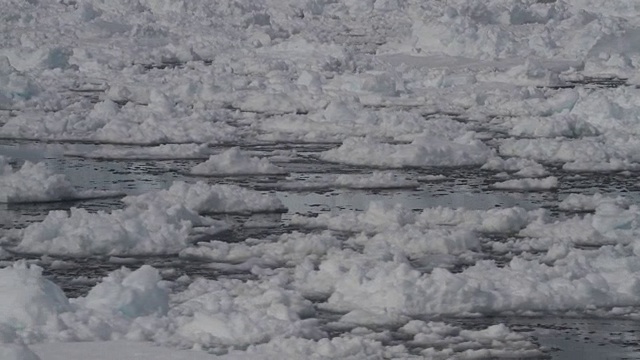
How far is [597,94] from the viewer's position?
21.0 m

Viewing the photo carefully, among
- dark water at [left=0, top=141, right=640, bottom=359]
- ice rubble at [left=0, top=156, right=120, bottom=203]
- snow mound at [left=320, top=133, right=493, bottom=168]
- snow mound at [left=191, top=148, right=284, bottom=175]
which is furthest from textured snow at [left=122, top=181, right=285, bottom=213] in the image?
snow mound at [left=320, top=133, right=493, bottom=168]

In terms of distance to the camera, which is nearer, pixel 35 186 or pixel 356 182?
pixel 35 186

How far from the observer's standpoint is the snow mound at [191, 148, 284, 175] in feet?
52.1

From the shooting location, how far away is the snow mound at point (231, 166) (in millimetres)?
15891

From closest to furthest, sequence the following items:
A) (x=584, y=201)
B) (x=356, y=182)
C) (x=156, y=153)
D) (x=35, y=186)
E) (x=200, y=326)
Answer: (x=200, y=326) → (x=35, y=186) → (x=584, y=201) → (x=356, y=182) → (x=156, y=153)

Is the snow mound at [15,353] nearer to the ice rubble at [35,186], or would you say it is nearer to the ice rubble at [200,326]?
the ice rubble at [200,326]

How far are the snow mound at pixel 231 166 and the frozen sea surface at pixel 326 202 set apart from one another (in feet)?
0.08

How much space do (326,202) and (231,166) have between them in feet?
6.61

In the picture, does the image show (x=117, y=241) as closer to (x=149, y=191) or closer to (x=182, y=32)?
A: (x=149, y=191)

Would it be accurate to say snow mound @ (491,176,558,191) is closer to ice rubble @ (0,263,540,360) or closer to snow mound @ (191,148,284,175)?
snow mound @ (191,148,284,175)

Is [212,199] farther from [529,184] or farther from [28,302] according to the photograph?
[28,302]

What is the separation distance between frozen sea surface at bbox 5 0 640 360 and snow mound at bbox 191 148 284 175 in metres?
0.02

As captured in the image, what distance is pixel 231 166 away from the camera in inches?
627

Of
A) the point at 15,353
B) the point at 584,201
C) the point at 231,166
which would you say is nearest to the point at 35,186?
the point at 231,166
